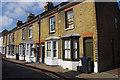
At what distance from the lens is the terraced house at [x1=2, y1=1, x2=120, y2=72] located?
9273 millimetres

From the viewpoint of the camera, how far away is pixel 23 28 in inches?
829

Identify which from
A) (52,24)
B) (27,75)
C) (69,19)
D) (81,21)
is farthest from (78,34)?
(27,75)

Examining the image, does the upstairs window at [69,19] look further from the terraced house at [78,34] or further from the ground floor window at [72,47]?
the ground floor window at [72,47]

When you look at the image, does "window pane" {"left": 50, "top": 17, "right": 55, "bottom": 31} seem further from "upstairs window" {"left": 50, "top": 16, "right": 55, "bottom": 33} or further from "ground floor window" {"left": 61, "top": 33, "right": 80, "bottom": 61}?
"ground floor window" {"left": 61, "top": 33, "right": 80, "bottom": 61}

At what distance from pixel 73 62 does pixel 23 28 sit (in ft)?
48.0

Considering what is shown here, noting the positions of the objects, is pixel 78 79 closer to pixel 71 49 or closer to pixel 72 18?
pixel 71 49

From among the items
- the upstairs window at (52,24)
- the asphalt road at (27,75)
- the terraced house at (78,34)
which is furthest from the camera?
the upstairs window at (52,24)

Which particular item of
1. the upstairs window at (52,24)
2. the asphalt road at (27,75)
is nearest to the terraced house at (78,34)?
the upstairs window at (52,24)

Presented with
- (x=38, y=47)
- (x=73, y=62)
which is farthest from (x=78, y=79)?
(x=38, y=47)

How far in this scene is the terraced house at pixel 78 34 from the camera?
9.27 m

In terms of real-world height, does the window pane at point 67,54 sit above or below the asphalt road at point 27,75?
above

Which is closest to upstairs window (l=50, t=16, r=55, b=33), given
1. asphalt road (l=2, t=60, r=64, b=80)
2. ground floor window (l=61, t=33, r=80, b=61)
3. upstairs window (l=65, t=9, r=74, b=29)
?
upstairs window (l=65, t=9, r=74, b=29)

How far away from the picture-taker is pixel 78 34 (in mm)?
10281

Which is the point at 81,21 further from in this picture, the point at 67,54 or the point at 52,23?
the point at 52,23
